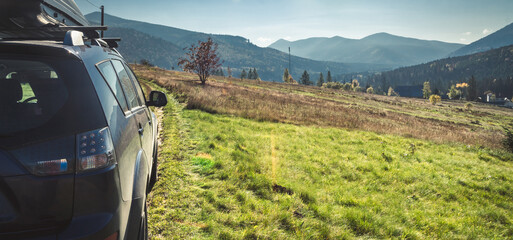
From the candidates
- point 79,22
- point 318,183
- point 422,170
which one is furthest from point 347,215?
point 79,22

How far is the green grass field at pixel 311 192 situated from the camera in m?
3.73

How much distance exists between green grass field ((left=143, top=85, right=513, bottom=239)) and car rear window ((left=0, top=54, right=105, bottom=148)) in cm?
219

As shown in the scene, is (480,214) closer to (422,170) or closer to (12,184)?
(422,170)

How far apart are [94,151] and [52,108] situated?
0.43 meters

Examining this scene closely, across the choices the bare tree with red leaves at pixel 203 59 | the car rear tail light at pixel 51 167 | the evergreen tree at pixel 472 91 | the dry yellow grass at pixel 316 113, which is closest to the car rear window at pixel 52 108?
the car rear tail light at pixel 51 167

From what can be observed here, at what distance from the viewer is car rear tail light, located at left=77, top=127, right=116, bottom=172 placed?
5.18ft

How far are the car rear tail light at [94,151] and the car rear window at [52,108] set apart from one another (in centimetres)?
6

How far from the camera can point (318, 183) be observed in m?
5.62

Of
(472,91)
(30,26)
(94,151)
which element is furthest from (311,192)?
(472,91)

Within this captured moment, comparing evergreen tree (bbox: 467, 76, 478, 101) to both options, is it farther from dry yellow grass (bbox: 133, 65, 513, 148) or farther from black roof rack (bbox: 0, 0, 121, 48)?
black roof rack (bbox: 0, 0, 121, 48)

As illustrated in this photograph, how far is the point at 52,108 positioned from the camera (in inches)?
65.5

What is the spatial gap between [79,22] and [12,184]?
747 cm

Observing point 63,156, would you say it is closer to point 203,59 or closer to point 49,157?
point 49,157

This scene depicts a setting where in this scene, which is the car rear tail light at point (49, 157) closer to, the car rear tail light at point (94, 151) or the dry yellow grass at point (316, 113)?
the car rear tail light at point (94, 151)
